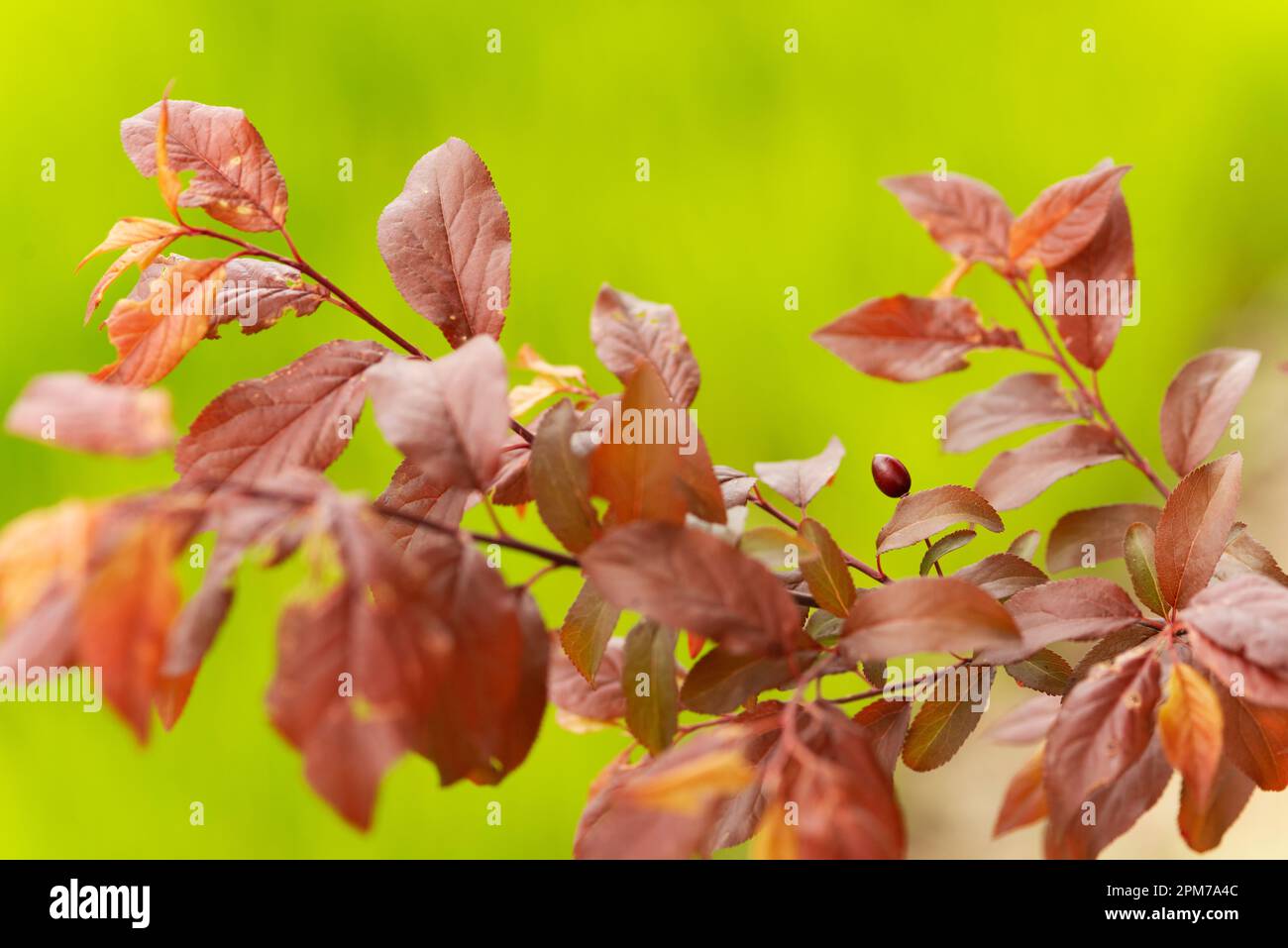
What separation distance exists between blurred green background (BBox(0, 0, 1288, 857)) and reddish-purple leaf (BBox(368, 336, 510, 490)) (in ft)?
4.45

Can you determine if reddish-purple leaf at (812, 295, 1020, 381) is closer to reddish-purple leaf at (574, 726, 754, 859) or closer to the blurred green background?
reddish-purple leaf at (574, 726, 754, 859)

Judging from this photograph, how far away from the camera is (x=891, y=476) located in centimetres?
61

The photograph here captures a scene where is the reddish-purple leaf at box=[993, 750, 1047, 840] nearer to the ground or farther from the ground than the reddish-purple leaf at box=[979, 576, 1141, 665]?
nearer to the ground

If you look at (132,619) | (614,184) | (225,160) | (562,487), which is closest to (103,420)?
(132,619)

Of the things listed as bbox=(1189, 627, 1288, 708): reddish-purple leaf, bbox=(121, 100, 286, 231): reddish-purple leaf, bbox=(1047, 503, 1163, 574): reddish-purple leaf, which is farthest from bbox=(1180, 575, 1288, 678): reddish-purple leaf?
bbox=(121, 100, 286, 231): reddish-purple leaf

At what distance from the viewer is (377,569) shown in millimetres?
281

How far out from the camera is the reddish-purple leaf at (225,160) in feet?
1.64

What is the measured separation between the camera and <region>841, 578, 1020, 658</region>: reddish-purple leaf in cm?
36

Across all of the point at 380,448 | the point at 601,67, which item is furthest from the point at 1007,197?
the point at 380,448

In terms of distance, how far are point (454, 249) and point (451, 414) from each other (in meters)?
0.16

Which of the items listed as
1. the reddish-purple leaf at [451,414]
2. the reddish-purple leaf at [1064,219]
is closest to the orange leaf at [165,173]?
the reddish-purple leaf at [451,414]

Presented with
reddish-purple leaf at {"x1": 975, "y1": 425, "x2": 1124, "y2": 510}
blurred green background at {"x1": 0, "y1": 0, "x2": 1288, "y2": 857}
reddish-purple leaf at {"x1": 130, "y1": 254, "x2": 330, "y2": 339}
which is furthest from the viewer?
blurred green background at {"x1": 0, "y1": 0, "x2": 1288, "y2": 857}
